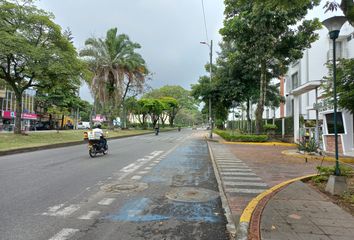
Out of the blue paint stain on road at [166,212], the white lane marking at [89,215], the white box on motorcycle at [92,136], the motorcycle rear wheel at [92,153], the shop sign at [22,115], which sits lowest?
the blue paint stain on road at [166,212]

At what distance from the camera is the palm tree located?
38.5m

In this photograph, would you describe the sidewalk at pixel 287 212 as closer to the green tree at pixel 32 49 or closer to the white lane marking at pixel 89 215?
the white lane marking at pixel 89 215

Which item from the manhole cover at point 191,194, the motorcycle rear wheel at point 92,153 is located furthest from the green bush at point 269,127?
the manhole cover at point 191,194

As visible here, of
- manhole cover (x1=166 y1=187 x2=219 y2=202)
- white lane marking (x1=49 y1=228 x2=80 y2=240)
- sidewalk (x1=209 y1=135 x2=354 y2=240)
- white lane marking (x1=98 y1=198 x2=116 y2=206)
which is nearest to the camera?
white lane marking (x1=49 y1=228 x2=80 y2=240)

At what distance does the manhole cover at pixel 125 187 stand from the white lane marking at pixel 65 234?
288cm

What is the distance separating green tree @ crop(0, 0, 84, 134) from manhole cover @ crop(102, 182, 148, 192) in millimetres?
15558

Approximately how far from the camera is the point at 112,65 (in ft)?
128

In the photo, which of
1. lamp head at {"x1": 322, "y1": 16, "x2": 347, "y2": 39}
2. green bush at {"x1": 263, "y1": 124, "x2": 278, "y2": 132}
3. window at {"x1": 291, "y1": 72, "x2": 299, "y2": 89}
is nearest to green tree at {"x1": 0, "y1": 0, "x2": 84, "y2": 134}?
lamp head at {"x1": 322, "y1": 16, "x2": 347, "y2": 39}

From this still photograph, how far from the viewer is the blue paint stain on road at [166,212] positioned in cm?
553

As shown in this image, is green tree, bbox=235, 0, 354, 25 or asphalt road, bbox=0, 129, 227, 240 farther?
green tree, bbox=235, 0, 354, 25

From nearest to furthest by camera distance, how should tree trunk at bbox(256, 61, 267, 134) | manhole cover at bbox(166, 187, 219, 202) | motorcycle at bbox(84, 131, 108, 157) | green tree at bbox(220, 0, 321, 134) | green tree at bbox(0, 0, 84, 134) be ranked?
1. manhole cover at bbox(166, 187, 219, 202)
2. motorcycle at bbox(84, 131, 108, 157)
3. green tree at bbox(0, 0, 84, 134)
4. green tree at bbox(220, 0, 321, 134)
5. tree trunk at bbox(256, 61, 267, 134)

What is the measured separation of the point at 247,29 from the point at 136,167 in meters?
17.0

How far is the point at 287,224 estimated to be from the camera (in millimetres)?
5000

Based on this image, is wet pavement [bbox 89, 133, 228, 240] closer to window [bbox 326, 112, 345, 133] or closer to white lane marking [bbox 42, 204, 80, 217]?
white lane marking [bbox 42, 204, 80, 217]
